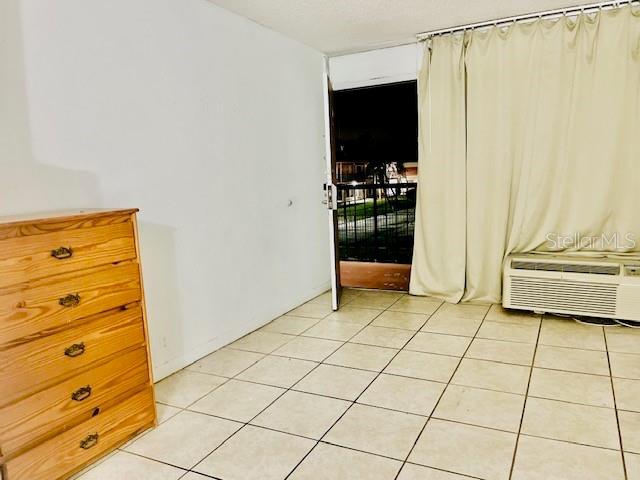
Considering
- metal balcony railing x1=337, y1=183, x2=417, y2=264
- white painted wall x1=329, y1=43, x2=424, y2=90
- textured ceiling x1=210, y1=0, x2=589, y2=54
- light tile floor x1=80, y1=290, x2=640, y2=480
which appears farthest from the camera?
metal balcony railing x1=337, y1=183, x2=417, y2=264

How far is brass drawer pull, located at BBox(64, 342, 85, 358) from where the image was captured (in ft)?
5.98

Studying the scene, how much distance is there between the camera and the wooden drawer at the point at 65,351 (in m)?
1.65

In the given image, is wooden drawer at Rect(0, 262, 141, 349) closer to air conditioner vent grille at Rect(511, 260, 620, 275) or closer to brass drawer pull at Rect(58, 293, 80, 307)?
brass drawer pull at Rect(58, 293, 80, 307)

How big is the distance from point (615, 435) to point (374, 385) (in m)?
1.14

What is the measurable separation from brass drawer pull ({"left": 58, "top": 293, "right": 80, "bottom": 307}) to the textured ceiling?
218 cm

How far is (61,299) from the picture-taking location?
1.80m

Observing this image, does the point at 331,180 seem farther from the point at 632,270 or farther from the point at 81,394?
the point at 81,394

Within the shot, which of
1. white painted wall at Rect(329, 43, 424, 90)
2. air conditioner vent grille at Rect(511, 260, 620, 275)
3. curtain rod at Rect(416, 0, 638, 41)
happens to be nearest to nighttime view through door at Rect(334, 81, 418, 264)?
white painted wall at Rect(329, 43, 424, 90)

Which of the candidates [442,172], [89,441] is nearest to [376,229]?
[442,172]

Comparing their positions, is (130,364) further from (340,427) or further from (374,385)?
(374,385)

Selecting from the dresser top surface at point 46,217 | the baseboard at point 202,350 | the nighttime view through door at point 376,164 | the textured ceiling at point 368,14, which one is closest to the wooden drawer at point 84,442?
the baseboard at point 202,350

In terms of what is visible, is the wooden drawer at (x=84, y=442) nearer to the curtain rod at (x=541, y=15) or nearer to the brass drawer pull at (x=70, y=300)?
the brass drawer pull at (x=70, y=300)

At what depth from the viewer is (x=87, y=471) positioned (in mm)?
1929

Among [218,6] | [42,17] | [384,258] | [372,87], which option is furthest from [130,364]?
[384,258]
